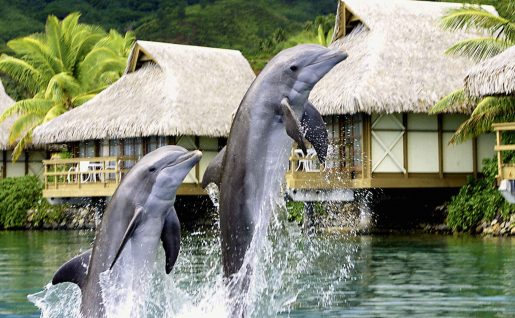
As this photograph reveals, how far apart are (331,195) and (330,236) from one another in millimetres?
1012

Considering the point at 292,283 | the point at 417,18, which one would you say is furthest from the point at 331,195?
the point at 292,283

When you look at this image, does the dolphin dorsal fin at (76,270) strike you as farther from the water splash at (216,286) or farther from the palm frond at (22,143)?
the palm frond at (22,143)

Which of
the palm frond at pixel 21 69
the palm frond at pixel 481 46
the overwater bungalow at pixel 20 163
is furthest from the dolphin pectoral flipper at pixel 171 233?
the overwater bungalow at pixel 20 163

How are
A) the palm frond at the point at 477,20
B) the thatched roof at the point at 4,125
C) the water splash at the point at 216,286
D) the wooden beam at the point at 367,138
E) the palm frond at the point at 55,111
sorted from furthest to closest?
the thatched roof at the point at 4,125 < the palm frond at the point at 55,111 < the wooden beam at the point at 367,138 < the palm frond at the point at 477,20 < the water splash at the point at 216,286

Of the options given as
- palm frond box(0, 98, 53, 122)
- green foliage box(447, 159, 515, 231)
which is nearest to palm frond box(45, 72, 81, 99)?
palm frond box(0, 98, 53, 122)

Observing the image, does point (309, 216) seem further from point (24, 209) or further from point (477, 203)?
point (24, 209)

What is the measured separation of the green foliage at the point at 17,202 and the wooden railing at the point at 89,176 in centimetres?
375

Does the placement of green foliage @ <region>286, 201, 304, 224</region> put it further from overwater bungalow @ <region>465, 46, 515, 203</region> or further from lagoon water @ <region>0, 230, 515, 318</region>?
overwater bungalow @ <region>465, 46, 515, 203</region>

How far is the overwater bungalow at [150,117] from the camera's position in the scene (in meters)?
29.0

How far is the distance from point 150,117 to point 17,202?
7993 millimetres

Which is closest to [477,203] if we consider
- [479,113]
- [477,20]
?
[479,113]

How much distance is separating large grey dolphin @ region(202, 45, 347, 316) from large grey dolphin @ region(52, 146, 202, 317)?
0.33 meters

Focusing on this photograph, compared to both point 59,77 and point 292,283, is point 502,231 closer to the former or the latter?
point 292,283

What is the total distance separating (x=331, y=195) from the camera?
981 inches
